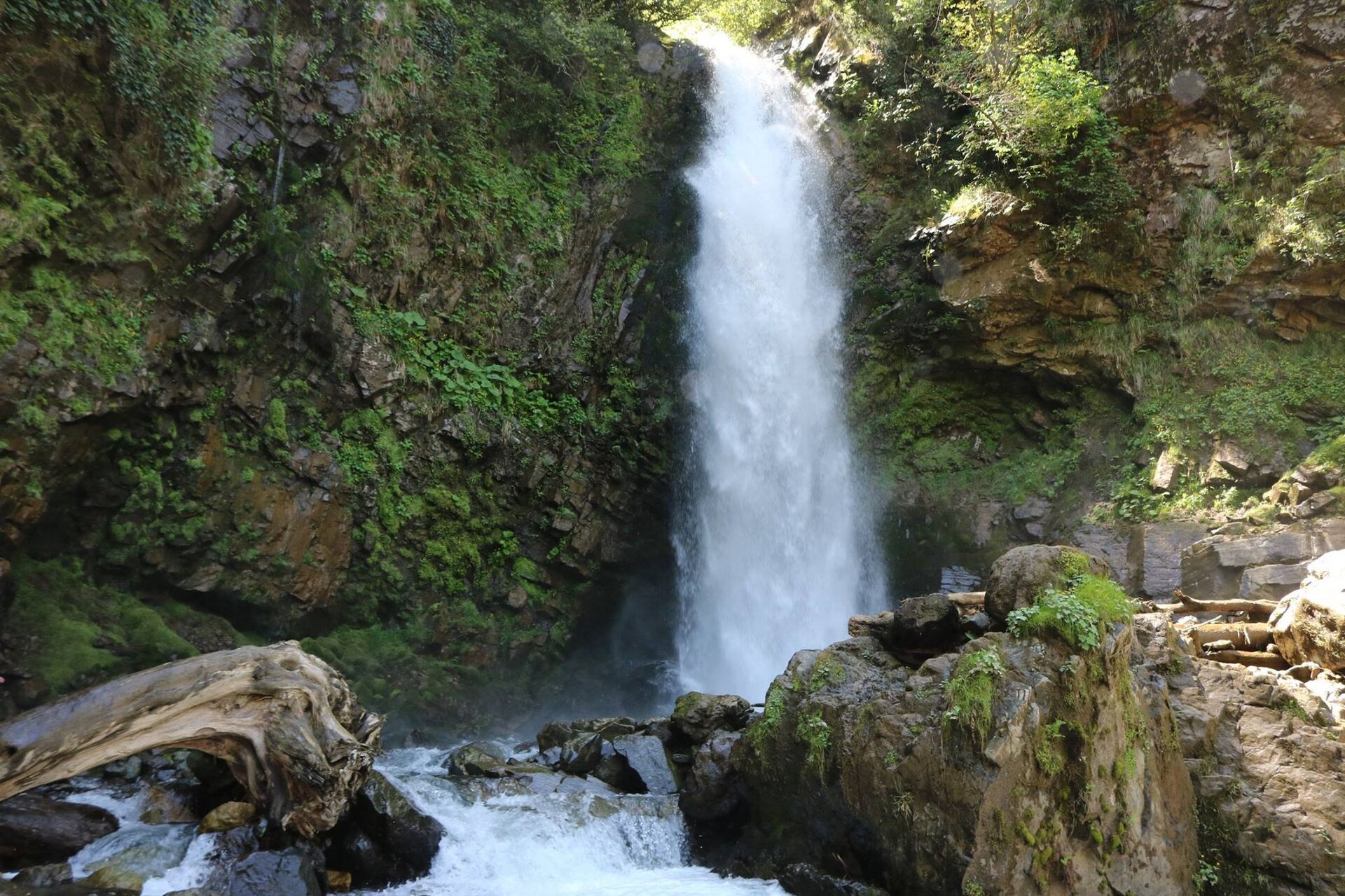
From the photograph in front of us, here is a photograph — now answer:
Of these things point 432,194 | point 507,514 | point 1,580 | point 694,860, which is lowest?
point 694,860

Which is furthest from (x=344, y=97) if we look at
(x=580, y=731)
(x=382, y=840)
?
(x=382, y=840)

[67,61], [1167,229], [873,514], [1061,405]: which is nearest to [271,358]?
[67,61]

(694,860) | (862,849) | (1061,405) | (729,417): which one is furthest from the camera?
(729,417)

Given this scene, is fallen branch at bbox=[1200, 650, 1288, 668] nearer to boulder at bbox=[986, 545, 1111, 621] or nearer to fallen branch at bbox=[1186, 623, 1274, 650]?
fallen branch at bbox=[1186, 623, 1274, 650]

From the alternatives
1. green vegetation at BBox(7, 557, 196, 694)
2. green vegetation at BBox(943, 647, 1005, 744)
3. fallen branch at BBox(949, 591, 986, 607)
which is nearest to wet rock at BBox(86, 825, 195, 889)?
green vegetation at BBox(7, 557, 196, 694)

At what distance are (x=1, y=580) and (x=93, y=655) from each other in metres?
1.10

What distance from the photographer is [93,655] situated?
7645mm

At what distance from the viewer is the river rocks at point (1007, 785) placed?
5.11 metres

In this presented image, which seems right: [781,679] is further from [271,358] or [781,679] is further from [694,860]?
[271,358]

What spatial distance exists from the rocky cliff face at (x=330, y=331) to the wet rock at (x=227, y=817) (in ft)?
8.79

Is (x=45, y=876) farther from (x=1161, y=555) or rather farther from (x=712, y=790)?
(x=1161, y=555)

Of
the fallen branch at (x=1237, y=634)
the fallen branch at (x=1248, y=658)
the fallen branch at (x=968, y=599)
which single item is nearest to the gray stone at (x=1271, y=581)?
the fallen branch at (x=1237, y=634)

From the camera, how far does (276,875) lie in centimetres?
556

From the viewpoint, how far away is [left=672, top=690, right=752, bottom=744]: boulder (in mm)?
8602
